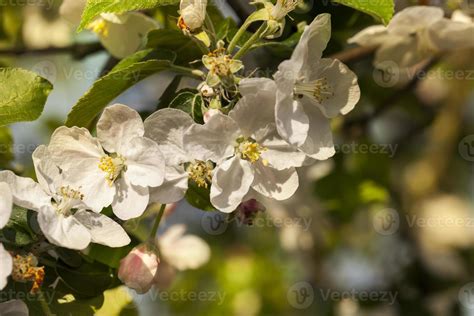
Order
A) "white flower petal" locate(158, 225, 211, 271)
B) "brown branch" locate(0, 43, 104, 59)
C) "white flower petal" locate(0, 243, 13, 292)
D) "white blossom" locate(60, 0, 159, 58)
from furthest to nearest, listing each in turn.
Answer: "brown branch" locate(0, 43, 104, 59) → "white flower petal" locate(158, 225, 211, 271) → "white blossom" locate(60, 0, 159, 58) → "white flower petal" locate(0, 243, 13, 292)

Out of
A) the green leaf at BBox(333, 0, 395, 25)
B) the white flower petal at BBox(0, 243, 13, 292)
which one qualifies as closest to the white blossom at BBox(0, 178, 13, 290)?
the white flower petal at BBox(0, 243, 13, 292)

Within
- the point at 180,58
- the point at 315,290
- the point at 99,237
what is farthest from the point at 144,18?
the point at 315,290

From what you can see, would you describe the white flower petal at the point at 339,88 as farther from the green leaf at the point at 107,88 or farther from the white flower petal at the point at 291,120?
the green leaf at the point at 107,88

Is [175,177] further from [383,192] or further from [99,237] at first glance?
[383,192]

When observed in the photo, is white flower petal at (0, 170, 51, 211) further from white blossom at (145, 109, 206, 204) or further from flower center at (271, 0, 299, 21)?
flower center at (271, 0, 299, 21)

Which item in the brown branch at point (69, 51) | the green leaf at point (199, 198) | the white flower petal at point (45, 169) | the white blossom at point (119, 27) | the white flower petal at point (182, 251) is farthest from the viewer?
the brown branch at point (69, 51)

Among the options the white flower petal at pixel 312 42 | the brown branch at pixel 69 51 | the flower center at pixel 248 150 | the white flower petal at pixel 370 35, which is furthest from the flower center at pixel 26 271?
the brown branch at pixel 69 51
